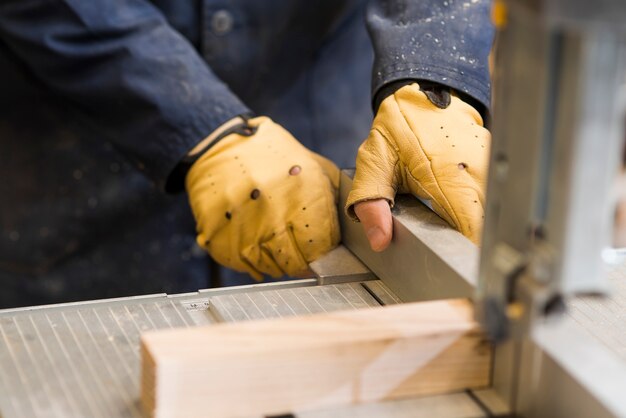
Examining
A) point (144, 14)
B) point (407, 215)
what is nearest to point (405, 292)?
point (407, 215)

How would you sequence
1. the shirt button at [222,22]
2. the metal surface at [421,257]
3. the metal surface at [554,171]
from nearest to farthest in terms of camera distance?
the metal surface at [554,171] → the metal surface at [421,257] → the shirt button at [222,22]

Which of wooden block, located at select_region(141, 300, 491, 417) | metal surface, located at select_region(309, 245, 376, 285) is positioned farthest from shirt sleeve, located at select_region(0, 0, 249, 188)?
wooden block, located at select_region(141, 300, 491, 417)

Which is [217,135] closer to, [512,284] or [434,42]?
[434,42]

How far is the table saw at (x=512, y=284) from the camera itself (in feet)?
2.31

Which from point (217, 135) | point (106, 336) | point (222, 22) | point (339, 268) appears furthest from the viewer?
point (222, 22)

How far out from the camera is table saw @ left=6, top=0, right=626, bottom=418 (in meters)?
0.70

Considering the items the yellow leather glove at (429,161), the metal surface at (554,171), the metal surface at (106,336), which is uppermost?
the metal surface at (554,171)

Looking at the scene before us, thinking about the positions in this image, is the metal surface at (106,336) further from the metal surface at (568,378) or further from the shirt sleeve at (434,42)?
the shirt sleeve at (434,42)

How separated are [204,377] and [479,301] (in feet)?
0.88

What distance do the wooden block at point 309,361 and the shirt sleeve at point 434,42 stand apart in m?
0.64

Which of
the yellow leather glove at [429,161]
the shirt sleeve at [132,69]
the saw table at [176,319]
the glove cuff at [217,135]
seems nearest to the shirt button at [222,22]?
the shirt sleeve at [132,69]

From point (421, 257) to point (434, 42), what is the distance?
520 millimetres

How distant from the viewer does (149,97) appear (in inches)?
66.5

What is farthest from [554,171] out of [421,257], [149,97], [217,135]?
[149,97]
